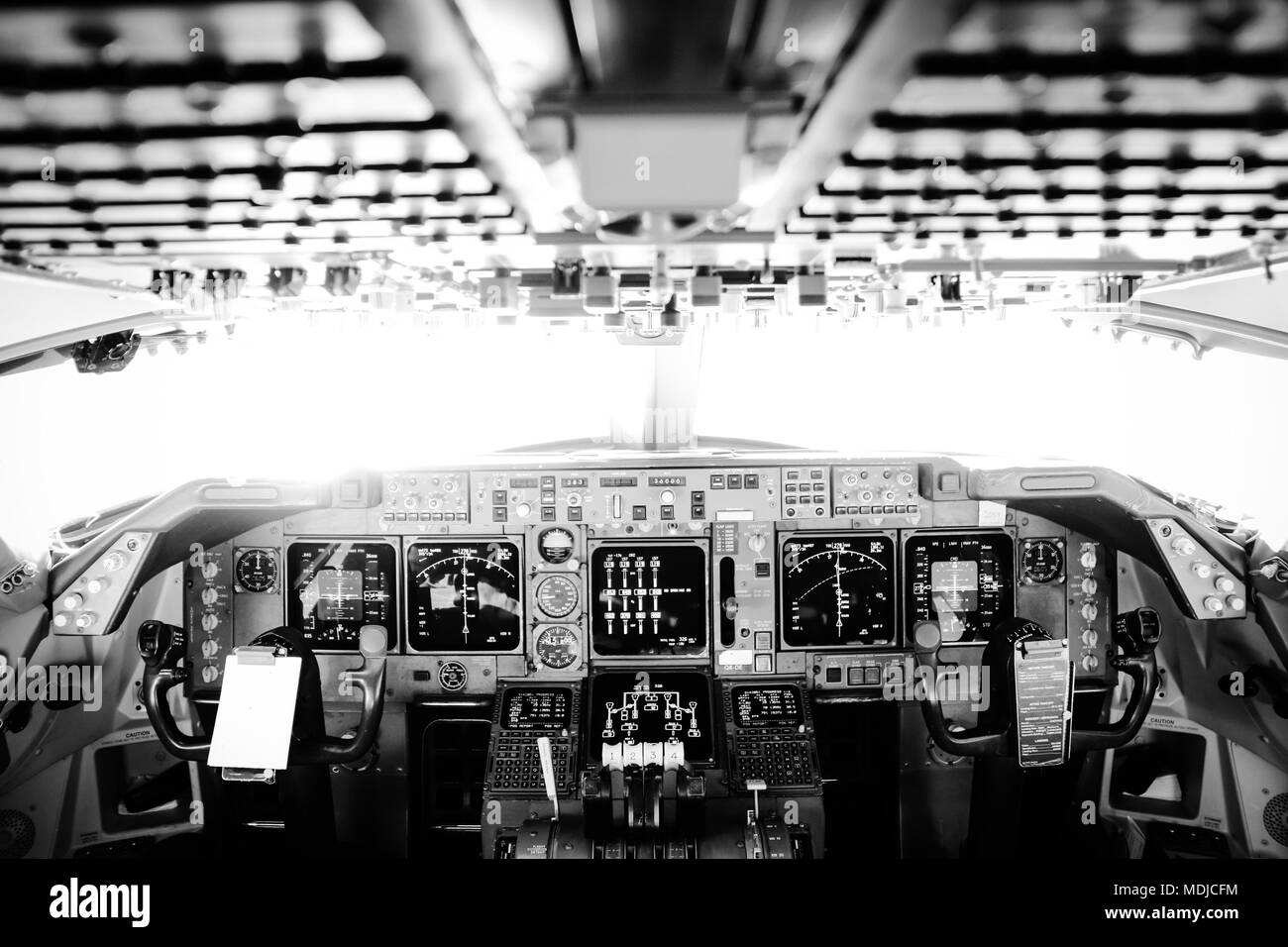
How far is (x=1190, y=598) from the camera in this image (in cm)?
251

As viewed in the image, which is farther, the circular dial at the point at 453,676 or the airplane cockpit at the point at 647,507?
the circular dial at the point at 453,676

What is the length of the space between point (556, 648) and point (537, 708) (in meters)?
0.25

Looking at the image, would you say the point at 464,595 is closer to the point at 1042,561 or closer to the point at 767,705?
the point at 767,705

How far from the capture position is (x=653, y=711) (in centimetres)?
282

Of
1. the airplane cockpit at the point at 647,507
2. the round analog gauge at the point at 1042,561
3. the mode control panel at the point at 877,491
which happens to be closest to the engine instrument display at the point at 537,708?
the airplane cockpit at the point at 647,507

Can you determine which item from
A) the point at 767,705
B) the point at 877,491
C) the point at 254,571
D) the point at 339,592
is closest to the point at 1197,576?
the point at 877,491

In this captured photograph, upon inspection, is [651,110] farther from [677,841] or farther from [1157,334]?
[1157,334]

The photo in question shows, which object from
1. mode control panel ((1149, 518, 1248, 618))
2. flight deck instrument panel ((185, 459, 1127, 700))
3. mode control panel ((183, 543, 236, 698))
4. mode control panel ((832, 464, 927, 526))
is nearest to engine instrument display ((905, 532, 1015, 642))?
flight deck instrument panel ((185, 459, 1127, 700))

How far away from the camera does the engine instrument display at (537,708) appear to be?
2.79 metres

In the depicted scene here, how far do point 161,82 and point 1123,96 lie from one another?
985 millimetres

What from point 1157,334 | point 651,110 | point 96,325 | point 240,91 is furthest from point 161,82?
point 1157,334

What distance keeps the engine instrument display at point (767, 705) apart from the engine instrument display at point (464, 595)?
37.2 inches

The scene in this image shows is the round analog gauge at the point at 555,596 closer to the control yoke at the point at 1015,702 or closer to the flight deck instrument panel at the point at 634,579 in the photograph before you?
the flight deck instrument panel at the point at 634,579

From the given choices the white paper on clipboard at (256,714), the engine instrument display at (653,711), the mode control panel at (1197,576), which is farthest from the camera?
the engine instrument display at (653,711)
